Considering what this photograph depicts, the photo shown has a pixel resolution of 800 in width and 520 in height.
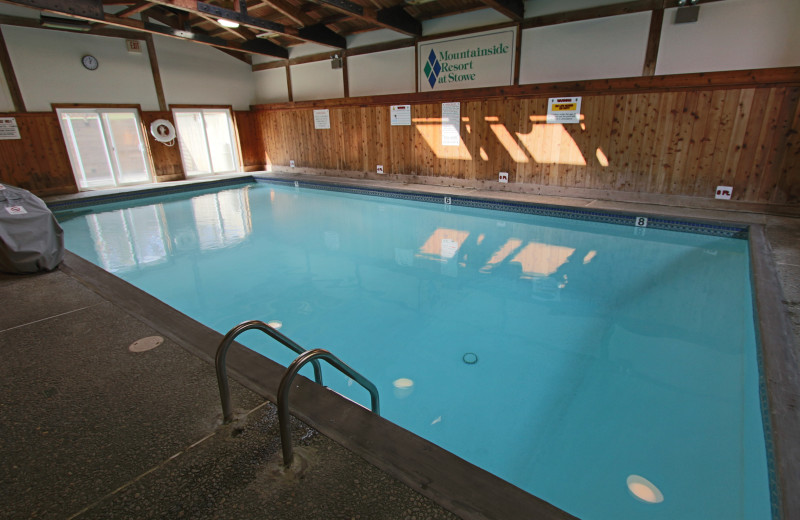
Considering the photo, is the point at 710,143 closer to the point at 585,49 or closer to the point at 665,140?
the point at 665,140

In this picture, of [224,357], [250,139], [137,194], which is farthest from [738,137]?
[250,139]

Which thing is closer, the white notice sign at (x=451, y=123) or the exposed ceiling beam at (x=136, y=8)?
the exposed ceiling beam at (x=136, y=8)

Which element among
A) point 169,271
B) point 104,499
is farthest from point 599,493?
point 169,271

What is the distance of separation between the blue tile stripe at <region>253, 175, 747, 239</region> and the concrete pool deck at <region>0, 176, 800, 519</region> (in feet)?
9.80

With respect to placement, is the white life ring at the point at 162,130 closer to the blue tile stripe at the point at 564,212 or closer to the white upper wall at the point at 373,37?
the blue tile stripe at the point at 564,212

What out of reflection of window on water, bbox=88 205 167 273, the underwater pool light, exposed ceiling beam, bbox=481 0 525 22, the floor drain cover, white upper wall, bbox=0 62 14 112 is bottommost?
the underwater pool light

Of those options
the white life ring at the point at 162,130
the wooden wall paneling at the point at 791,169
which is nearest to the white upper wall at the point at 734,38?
the wooden wall paneling at the point at 791,169

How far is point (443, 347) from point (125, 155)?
454 inches

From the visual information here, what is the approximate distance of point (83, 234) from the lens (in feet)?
18.1

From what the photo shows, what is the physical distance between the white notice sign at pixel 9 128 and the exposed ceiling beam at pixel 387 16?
5.97m

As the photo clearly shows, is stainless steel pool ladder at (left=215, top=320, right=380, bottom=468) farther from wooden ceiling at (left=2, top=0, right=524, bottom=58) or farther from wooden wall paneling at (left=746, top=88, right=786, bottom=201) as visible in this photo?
wooden wall paneling at (left=746, top=88, right=786, bottom=201)

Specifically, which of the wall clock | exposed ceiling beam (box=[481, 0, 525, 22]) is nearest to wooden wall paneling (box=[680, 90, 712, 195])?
exposed ceiling beam (box=[481, 0, 525, 22])

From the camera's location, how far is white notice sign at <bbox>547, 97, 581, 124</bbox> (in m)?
5.68

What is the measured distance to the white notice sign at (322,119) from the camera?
28.6 feet
